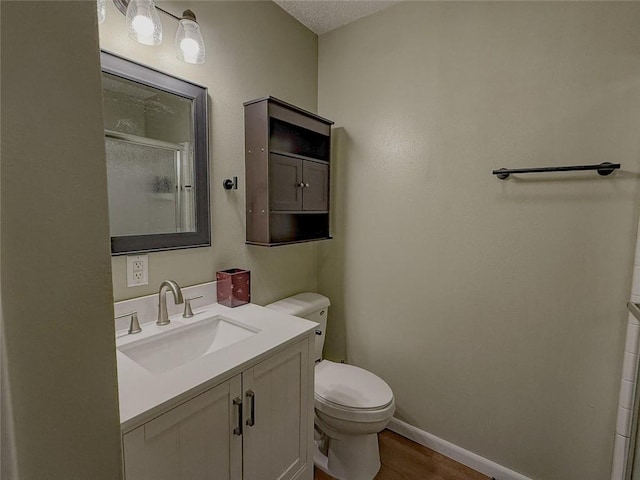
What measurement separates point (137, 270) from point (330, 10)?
5.54 ft

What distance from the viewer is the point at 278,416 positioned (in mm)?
1156

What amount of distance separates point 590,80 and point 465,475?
1874 mm

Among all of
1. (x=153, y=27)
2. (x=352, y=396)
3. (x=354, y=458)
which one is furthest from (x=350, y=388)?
(x=153, y=27)

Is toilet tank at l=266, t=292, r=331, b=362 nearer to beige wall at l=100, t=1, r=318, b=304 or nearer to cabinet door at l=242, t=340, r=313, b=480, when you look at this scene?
beige wall at l=100, t=1, r=318, b=304

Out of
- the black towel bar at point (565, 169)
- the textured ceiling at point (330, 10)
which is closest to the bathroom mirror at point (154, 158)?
the textured ceiling at point (330, 10)

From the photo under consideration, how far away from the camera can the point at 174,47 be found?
1.29 meters

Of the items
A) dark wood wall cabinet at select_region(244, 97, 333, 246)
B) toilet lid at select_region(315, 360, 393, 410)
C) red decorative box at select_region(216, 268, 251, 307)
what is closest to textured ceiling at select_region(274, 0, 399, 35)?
dark wood wall cabinet at select_region(244, 97, 333, 246)

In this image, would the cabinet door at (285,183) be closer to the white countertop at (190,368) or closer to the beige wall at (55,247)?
the white countertop at (190,368)

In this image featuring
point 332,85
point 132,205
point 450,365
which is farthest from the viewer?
point 332,85

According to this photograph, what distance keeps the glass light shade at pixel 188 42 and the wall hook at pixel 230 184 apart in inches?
20.2

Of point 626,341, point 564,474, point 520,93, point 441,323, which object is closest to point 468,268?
point 441,323

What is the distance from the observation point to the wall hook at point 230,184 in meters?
1.54

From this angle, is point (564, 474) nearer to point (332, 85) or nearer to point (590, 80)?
point (590, 80)

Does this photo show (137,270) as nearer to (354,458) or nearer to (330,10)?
(354,458)
